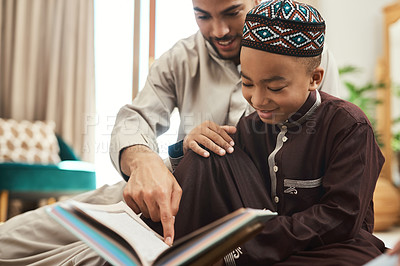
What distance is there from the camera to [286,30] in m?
0.97

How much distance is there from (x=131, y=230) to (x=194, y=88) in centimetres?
97

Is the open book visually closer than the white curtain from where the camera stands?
Yes

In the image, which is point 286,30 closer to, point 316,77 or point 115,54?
point 316,77

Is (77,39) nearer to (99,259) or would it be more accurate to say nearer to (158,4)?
(158,4)

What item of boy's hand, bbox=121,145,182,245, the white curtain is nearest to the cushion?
the white curtain

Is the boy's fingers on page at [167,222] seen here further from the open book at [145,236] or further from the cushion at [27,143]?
the cushion at [27,143]

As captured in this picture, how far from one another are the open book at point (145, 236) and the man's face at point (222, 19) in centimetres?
77

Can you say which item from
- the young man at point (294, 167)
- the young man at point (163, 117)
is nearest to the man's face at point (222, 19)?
the young man at point (163, 117)

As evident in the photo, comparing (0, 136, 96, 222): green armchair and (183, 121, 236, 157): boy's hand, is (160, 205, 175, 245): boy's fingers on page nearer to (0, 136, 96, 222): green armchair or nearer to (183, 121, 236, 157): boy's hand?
(183, 121, 236, 157): boy's hand

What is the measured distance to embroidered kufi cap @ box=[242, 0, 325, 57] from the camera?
971 millimetres

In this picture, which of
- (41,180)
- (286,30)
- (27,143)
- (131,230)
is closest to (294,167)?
(286,30)

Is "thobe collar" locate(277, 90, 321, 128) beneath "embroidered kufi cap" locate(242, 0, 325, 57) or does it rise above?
beneath

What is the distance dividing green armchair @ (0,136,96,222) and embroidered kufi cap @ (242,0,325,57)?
10.5 feet

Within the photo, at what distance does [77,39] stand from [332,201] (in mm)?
4955
